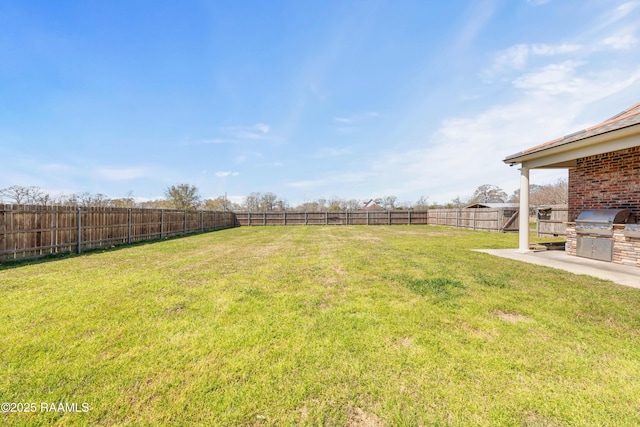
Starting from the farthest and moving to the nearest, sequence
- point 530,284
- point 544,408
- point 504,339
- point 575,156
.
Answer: point 575,156
point 530,284
point 504,339
point 544,408

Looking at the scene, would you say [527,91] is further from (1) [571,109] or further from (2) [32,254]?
(2) [32,254]

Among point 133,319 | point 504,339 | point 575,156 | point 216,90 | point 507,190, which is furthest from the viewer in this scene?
point 507,190

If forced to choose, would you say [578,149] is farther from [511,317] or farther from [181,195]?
[181,195]

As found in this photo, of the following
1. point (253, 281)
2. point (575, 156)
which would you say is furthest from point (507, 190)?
point (253, 281)

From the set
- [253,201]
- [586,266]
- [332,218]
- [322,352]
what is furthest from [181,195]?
[586,266]

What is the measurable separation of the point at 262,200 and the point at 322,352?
30.1 metres

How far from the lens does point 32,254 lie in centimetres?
639

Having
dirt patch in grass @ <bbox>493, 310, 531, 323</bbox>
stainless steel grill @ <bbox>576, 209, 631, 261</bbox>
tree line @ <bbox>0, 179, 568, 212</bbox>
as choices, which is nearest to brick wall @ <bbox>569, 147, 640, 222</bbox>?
stainless steel grill @ <bbox>576, 209, 631, 261</bbox>

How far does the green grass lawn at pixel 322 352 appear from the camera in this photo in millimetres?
1519

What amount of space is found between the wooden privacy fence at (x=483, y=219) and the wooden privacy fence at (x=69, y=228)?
18.6 meters

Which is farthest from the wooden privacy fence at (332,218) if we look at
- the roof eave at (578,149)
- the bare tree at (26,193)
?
the roof eave at (578,149)

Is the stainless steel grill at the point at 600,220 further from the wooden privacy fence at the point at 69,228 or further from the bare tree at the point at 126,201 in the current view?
the bare tree at the point at 126,201

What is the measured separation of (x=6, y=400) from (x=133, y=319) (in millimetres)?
1196

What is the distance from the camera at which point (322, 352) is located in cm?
213
